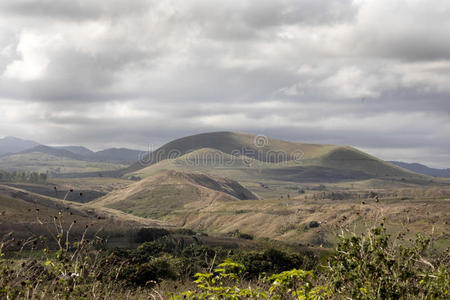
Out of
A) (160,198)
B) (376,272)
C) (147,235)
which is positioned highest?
(376,272)

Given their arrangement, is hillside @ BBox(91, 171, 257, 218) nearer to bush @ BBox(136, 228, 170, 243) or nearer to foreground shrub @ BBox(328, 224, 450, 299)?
bush @ BBox(136, 228, 170, 243)

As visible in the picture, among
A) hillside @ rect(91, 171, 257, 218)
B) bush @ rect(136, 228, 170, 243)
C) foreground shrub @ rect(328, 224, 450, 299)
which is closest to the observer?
foreground shrub @ rect(328, 224, 450, 299)

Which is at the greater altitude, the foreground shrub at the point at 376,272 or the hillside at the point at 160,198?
the foreground shrub at the point at 376,272

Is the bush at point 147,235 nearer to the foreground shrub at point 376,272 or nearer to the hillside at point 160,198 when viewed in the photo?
the foreground shrub at point 376,272

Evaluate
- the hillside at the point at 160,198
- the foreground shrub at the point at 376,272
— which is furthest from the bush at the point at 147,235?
the hillside at the point at 160,198

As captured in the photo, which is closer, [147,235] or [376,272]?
[376,272]

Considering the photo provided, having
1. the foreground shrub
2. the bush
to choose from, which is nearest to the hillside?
the bush

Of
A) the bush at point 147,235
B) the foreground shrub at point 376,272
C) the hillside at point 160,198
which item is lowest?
the hillside at point 160,198

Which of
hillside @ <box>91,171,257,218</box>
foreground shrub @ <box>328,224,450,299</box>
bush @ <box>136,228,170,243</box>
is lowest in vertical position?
hillside @ <box>91,171,257,218</box>

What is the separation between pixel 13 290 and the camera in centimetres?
907

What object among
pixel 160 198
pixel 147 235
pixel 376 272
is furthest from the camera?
pixel 160 198

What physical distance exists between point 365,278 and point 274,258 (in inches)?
1336

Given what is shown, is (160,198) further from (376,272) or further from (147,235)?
(376,272)

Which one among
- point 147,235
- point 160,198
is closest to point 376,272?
point 147,235
